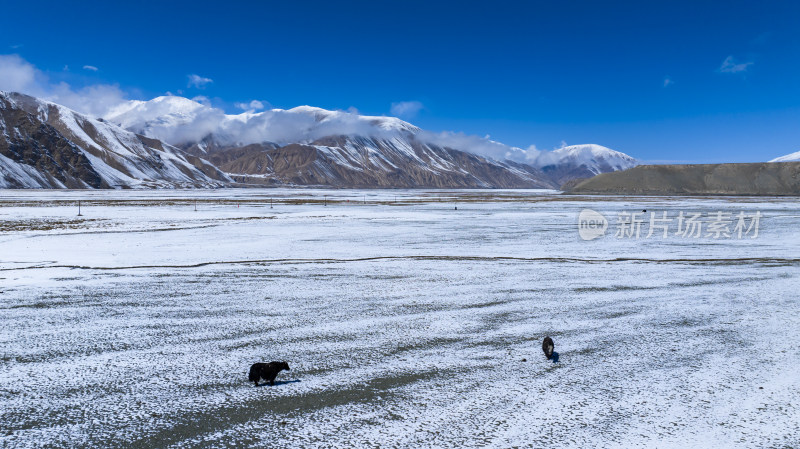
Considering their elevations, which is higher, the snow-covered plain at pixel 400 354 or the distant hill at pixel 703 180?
the distant hill at pixel 703 180

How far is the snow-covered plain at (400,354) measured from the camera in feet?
17.7

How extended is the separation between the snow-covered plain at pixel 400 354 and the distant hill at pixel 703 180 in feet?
495

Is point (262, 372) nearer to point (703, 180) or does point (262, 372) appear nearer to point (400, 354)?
point (400, 354)

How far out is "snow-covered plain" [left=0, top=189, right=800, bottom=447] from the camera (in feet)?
17.7

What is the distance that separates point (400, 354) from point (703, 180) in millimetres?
177716

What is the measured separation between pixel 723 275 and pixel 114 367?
1535 centimetres

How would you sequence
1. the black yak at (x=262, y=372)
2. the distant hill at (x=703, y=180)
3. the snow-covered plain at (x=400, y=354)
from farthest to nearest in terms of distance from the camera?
the distant hill at (x=703, y=180) → the black yak at (x=262, y=372) → the snow-covered plain at (x=400, y=354)

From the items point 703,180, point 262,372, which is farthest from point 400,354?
point 703,180

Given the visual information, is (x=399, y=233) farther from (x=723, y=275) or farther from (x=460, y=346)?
(x=460, y=346)

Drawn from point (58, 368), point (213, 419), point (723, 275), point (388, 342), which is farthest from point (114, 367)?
point (723, 275)

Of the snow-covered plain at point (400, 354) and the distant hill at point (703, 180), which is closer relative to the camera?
the snow-covered plain at point (400, 354)

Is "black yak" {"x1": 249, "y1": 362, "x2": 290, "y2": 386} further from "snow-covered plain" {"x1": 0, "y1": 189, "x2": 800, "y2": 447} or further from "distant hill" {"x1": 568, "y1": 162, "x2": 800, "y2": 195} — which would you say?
"distant hill" {"x1": 568, "y1": 162, "x2": 800, "y2": 195}

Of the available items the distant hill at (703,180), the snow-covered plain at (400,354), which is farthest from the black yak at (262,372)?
the distant hill at (703,180)

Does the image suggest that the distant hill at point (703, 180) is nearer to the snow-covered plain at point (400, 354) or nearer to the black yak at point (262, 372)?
the snow-covered plain at point (400, 354)
